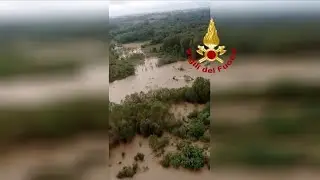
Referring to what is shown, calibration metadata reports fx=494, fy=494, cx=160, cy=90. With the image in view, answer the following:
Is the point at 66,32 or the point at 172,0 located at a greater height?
the point at 172,0

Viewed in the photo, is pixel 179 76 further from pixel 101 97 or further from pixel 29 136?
pixel 29 136

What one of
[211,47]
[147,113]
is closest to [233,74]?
[211,47]

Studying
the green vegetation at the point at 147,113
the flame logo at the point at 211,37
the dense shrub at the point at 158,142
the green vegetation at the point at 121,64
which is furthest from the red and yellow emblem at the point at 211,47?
the dense shrub at the point at 158,142

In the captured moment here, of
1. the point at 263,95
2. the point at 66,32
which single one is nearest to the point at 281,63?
the point at 263,95

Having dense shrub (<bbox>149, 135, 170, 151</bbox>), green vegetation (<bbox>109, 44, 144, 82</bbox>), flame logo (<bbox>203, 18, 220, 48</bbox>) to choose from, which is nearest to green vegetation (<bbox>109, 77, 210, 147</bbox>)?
dense shrub (<bbox>149, 135, 170, 151</bbox>)

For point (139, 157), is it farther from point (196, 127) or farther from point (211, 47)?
point (211, 47)

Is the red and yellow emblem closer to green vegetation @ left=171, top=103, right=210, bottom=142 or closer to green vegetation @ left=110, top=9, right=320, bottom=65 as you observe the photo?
green vegetation @ left=110, top=9, right=320, bottom=65

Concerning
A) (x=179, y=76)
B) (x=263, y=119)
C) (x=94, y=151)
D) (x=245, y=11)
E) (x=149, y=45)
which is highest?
(x=245, y=11)

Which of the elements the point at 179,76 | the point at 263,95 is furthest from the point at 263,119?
the point at 179,76
